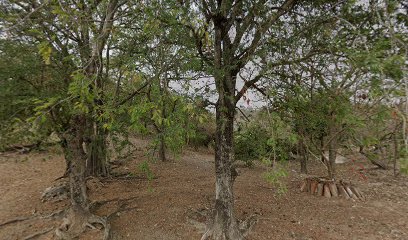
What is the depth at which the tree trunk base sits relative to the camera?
15.7 feet

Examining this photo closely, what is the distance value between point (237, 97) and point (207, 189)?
4.01 metres

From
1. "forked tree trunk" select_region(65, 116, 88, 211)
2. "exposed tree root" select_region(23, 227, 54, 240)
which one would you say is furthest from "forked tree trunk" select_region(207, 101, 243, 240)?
"exposed tree root" select_region(23, 227, 54, 240)

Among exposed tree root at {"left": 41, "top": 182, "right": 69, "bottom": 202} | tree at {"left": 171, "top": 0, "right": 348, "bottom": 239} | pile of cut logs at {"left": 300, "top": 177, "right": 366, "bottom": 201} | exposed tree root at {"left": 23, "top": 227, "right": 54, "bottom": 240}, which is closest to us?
tree at {"left": 171, "top": 0, "right": 348, "bottom": 239}

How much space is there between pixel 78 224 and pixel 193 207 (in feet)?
7.77

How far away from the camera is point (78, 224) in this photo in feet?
16.3

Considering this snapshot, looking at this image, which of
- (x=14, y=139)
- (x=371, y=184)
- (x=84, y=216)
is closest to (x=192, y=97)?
(x=14, y=139)

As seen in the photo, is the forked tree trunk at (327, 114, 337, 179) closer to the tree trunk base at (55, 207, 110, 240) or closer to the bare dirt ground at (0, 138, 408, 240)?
the bare dirt ground at (0, 138, 408, 240)

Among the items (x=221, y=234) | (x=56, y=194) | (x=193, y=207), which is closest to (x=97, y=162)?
(x=56, y=194)

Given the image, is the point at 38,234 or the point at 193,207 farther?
the point at 193,207

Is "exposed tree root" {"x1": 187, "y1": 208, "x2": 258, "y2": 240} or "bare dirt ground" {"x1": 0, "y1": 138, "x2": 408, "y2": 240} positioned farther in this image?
"bare dirt ground" {"x1": 0, "y1": 138, "x2": 408, "y2": 240}

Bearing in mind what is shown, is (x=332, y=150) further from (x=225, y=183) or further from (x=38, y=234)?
(x=38, y=234)

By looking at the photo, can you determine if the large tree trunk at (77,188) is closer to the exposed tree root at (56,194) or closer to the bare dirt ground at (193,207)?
the bare dirt ground at (193,207)

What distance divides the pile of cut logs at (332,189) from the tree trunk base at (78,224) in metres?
5.30

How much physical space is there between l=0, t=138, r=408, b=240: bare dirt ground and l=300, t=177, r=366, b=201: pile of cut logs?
21 cm
